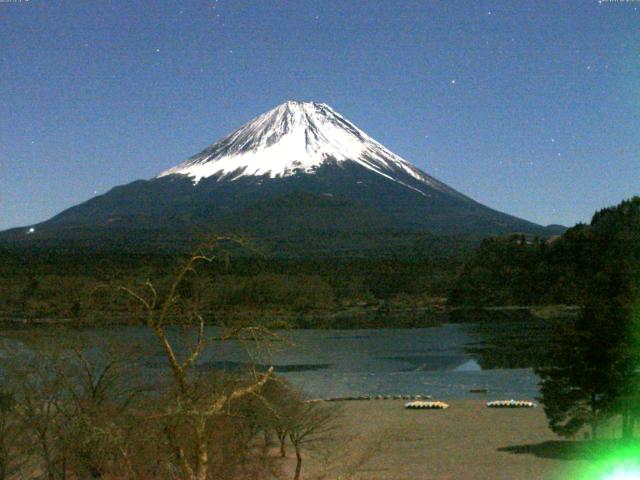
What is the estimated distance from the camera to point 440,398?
119ft

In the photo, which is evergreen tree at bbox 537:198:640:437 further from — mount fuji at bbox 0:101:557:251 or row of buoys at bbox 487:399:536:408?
mount fuji at bbox 0:101:557:251

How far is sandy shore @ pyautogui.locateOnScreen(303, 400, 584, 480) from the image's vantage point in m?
20.5

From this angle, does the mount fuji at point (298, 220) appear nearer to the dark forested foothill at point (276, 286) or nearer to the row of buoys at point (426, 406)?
the dark forested foothill at point (276, 286)

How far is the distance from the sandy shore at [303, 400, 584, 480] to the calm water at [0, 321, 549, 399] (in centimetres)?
366

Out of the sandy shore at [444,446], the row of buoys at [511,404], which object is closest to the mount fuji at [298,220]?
the row of buoys at [511,404]

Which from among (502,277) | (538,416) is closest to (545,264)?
(502,277)

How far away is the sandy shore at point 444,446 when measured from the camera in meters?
20.5

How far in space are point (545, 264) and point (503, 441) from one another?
268 ft

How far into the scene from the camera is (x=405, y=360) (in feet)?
169

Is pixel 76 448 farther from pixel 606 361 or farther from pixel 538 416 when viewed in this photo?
pixel 538 416

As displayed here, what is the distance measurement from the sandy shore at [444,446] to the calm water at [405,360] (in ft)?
12.0

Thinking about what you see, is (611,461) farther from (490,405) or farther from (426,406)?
(426,406)

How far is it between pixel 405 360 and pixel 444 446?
26.3 metres

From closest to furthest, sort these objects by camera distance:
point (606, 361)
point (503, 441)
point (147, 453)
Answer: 1. point (147, 453)
2. point (606, 361)
3. point (503, 441)
